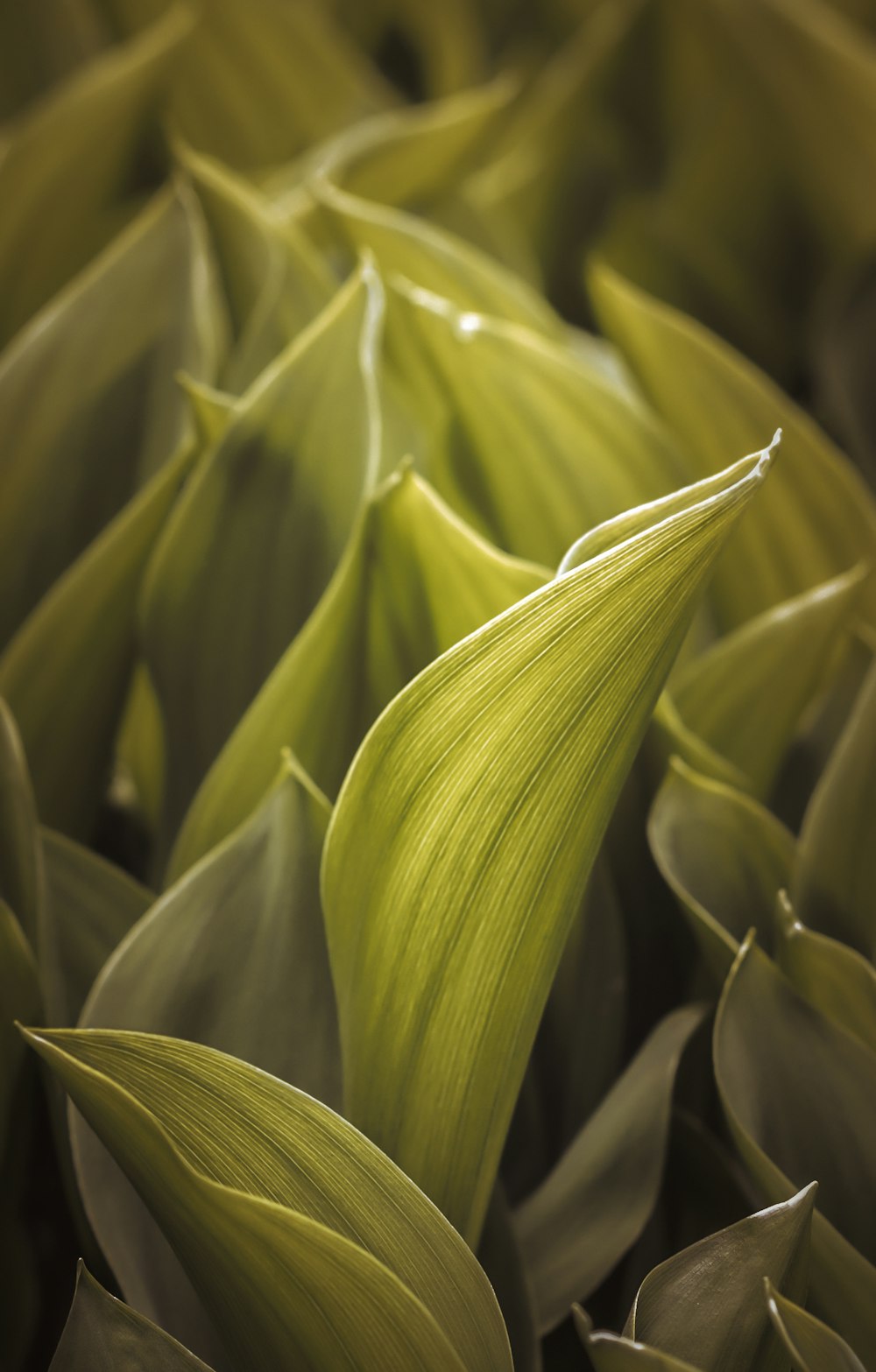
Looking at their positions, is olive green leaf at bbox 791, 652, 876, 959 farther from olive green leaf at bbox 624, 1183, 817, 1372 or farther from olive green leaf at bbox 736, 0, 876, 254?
olive green leaf at bbox 736, 0, 876, 254

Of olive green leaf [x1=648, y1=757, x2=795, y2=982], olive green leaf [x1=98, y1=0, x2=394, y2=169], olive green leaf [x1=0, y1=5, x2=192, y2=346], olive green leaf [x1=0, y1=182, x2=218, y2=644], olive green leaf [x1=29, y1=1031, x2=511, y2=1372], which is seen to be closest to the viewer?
olive green leaf [x1=29, y1=1031, x2=511, y2=1372]

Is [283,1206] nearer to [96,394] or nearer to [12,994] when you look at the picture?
[12,994]

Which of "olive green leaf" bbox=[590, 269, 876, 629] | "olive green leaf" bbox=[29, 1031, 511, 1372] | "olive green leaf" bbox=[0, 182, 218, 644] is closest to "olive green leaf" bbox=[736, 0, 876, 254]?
"olive green leaf" bbox=[590, 269, 876, 629]

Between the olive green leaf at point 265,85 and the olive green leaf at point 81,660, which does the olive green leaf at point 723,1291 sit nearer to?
the olive green leaf at point 81,660

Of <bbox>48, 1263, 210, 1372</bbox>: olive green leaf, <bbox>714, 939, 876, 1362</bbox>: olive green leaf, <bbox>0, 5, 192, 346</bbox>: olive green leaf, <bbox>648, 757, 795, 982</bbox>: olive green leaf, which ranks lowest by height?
<bbox>714, 939, 876, 1362</bbox>: olive green leaf

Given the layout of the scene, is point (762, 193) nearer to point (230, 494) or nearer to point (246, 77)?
point (246, 77)
